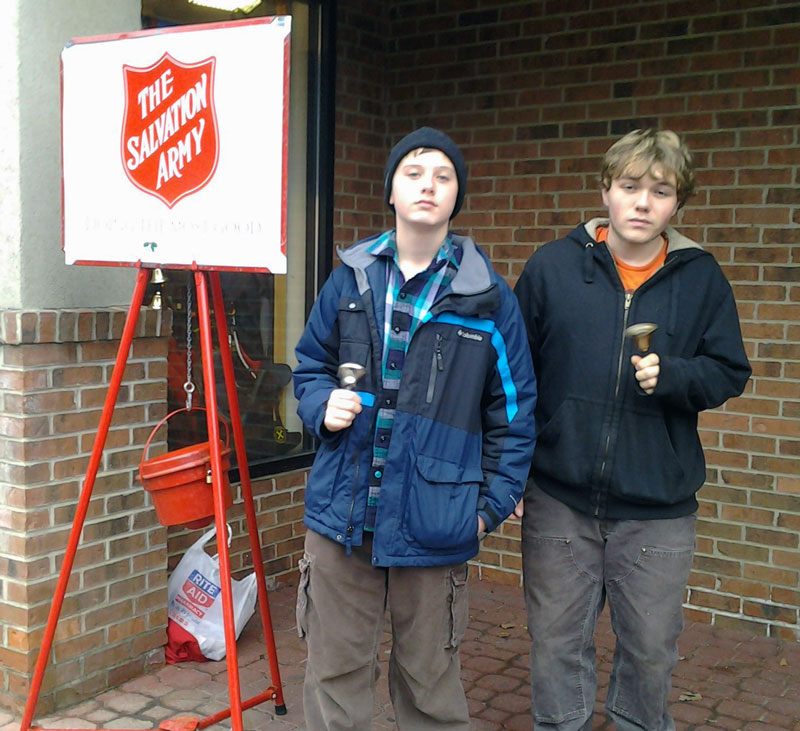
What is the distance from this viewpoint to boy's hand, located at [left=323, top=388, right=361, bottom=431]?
101 inches

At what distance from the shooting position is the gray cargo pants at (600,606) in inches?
108

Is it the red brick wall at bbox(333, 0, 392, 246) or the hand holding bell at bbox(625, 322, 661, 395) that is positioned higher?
the red brick wall at bbox(333, 0, 392, 246)

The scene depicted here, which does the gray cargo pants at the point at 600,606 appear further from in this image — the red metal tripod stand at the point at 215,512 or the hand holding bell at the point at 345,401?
the red metal tripod stand at the point at 215,512

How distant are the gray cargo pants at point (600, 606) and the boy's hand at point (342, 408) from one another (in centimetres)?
69

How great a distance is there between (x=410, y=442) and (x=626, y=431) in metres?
0.61

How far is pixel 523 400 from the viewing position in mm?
2730

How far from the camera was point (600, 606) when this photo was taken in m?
2.89

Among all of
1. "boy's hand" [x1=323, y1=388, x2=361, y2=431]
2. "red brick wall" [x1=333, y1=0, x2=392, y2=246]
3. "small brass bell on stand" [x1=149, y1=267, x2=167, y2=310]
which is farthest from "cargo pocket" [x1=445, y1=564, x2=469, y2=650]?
"red brick wall" [x1=333, y1=0, x2=392, y2=246]

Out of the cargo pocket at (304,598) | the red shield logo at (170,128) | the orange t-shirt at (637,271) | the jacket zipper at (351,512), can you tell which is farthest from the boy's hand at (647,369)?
the red shield logo at (170,128)

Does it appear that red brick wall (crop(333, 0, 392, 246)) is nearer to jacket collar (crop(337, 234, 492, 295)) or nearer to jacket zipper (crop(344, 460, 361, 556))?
jacket collar (crop(337, 234, 492, 295))

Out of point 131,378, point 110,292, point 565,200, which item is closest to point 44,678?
point 131,378

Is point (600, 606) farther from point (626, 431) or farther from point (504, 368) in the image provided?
point (504, 368)

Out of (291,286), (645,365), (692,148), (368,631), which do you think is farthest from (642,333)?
(291,286)

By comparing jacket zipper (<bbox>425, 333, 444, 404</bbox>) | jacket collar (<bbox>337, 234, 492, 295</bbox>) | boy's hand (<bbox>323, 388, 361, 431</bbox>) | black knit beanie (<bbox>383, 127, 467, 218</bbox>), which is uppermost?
black knit beanie (<bbox>383, 127, 467, 218</bbox>)
